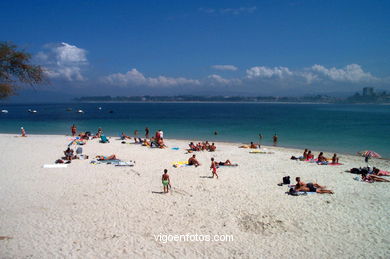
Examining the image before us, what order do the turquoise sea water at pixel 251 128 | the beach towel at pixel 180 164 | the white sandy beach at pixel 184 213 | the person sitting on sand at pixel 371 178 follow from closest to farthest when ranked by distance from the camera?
the white sandy beach at pixel 184 213, the person sitting on sand at pixel 371 178, the beach towel at pixel 180 164, the turquoise sea water at pixel 251 128

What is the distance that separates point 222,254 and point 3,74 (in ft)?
24.6

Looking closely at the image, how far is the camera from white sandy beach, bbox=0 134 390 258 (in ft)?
22.7

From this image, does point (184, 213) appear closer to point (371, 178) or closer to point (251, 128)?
point (371, 178)

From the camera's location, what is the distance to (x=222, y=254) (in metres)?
6.68

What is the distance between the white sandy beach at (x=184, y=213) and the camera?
6918mm

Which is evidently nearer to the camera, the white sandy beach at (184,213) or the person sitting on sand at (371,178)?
the white sandy beach at (184,213)

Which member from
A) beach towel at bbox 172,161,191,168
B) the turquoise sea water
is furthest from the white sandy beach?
the turquoise sea water

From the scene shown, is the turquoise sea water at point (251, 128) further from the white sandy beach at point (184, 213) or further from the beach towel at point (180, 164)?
the white sandy beach at point (184, 213)

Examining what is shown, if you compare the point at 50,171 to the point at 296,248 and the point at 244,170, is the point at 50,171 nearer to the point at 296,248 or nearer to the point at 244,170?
the point at 244,170

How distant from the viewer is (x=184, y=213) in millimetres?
9055

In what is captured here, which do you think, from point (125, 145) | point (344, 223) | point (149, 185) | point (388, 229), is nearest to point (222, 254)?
point (344, 223)

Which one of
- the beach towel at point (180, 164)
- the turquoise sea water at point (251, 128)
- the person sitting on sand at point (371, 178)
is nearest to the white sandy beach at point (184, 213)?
the person sitting on sand at point (371, 178)

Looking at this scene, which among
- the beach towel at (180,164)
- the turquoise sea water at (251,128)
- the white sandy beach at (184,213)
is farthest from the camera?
the turquoise sea water at (251,128)

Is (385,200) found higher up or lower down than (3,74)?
lower down
